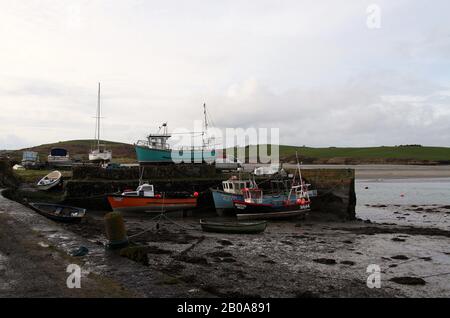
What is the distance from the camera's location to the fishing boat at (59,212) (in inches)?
869

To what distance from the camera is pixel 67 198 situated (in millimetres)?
32125

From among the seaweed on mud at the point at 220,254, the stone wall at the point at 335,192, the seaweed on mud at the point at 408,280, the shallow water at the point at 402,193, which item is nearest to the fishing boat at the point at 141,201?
the seaweed on mud at the point at 220,254

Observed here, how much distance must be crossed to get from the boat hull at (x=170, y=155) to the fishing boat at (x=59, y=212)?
54.5 feet

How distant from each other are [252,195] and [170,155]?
1410cm

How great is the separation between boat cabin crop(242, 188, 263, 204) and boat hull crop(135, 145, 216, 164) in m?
13.5

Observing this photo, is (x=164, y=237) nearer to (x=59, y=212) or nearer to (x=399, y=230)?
(x=59, y=212)

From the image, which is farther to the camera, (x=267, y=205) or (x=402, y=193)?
(x=402, y=193)

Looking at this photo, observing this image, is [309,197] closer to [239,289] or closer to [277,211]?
[277,211]

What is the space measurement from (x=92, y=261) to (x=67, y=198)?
23.1 m

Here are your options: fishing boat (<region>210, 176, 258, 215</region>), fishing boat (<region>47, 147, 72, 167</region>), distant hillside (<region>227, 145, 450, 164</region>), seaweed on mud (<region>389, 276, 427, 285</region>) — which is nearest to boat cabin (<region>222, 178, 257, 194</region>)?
fishing boat (<region>210, 176, 258, 215</region>)

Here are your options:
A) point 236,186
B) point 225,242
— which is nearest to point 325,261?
point 225,242

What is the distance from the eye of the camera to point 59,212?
78.2 ft
